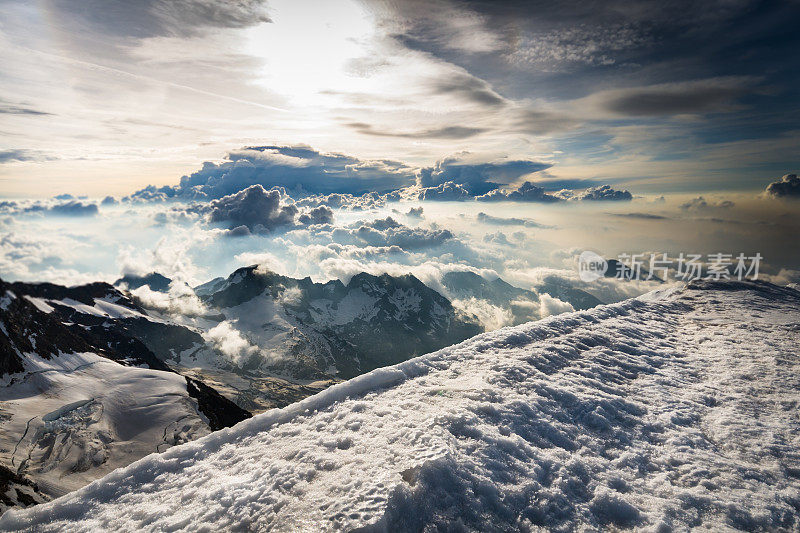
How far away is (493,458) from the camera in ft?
19.1

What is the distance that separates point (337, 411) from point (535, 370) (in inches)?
209

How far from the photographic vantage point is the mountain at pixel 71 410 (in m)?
64.0

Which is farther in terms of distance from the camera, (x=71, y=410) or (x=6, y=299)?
(x=6, y=299)

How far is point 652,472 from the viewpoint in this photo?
20.3ft

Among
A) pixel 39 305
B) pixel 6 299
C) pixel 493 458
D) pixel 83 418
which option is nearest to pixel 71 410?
pixel 83 418

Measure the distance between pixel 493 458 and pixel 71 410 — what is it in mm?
110534

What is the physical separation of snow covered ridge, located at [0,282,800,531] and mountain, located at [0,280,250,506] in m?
65.4

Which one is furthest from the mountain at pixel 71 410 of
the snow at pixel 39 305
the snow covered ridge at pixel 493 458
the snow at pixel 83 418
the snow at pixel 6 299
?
the snow covered ridge at pixel 493 458

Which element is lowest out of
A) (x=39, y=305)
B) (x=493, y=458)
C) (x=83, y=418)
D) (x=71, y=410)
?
(x=83, y=418)

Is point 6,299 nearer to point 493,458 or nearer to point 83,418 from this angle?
point 83,418

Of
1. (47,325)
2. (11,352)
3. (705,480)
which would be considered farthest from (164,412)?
(705,480)

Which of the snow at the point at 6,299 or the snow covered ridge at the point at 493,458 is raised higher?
the snow covered ridge at the point at 493,458

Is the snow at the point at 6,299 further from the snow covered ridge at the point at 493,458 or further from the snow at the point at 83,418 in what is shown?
the snow covered ridge at the point at 493,458

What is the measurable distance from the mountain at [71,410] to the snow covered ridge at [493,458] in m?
65.4
